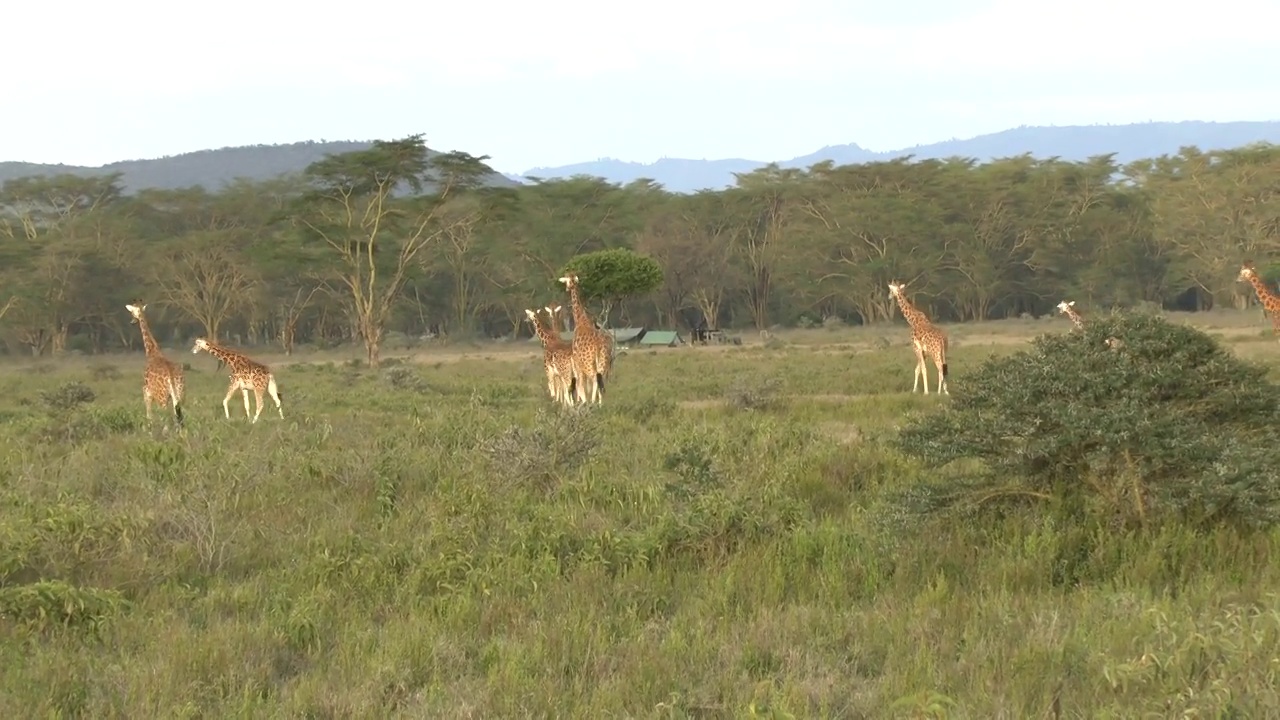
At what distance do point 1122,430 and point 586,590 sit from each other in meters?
2.97

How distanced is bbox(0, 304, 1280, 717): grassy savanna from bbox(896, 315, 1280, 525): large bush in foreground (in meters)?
0.23

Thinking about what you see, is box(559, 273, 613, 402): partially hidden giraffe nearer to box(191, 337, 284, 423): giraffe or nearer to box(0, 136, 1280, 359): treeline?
box(191, 337, 284, 423): giraffe

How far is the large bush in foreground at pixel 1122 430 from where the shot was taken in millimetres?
5531

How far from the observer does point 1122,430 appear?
5625mm

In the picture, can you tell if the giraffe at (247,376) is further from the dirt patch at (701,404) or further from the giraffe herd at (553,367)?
the dirt patch at (701,404)

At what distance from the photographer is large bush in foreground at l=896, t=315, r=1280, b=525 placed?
5.53m

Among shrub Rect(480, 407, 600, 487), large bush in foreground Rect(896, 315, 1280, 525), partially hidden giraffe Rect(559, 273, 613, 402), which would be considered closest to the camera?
large bush in foreground Rect(896, 315, 1280, 525)

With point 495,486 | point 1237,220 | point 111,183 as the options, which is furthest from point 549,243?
point 495,486

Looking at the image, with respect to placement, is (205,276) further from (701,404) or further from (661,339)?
(701,404)

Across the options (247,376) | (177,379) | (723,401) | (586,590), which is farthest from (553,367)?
(586,590)

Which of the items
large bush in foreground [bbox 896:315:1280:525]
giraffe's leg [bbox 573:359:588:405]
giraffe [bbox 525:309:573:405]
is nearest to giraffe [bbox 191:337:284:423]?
giraffe [bbox 525:309:573:405]

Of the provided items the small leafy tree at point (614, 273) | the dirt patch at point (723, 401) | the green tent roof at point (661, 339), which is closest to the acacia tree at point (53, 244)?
the small leafy tree at point (614, 273)

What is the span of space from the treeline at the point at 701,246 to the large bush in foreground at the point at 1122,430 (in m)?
30.3

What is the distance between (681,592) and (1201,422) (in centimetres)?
321
